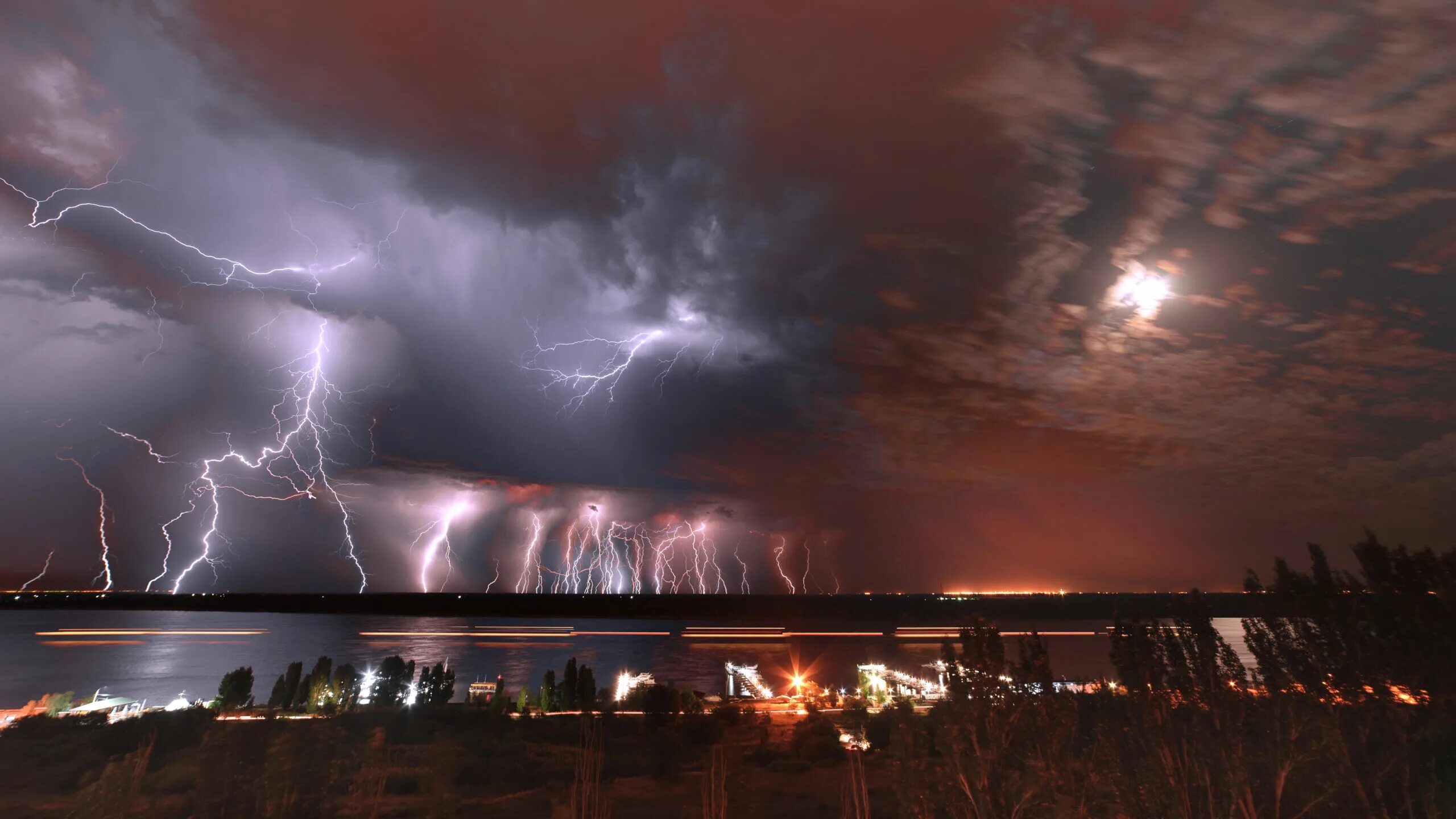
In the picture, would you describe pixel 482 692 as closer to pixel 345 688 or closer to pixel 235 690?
pixel 345 688

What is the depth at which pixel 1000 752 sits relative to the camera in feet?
38.8

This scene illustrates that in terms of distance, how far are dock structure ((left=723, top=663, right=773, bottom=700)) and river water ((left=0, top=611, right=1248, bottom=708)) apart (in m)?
1.58

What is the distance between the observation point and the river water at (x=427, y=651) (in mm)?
56625

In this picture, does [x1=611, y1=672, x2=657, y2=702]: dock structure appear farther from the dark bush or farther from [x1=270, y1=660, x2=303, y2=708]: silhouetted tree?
[x1=270, y1=660, x2=303, y2=708]: silhouetted tree

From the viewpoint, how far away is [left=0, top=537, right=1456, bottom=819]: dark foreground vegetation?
12852mm

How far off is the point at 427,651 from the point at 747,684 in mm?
64001

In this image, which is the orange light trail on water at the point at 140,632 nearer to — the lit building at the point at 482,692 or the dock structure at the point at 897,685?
the lit building at the point at 482,692

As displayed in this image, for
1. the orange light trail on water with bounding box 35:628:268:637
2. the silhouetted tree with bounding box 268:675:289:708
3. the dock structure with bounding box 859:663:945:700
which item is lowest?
the orange light trail on water with bounding box 35:628:268:637

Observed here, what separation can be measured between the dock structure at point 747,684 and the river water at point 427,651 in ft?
5.17

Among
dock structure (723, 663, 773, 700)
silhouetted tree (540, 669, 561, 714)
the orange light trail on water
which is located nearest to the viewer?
silhouetted tree (540, 669, 561, 714)

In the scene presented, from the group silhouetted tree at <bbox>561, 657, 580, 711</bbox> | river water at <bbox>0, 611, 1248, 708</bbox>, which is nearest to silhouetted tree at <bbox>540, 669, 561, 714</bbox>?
silhouetted tree at <bbox>561, 657, 580, 711</bbox>

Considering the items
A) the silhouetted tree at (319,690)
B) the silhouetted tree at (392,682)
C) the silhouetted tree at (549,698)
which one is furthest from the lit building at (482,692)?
the silhouetted tree at (319,690)

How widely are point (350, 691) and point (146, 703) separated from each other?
67.0 feet

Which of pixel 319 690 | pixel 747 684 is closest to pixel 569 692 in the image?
pixel 319 690
